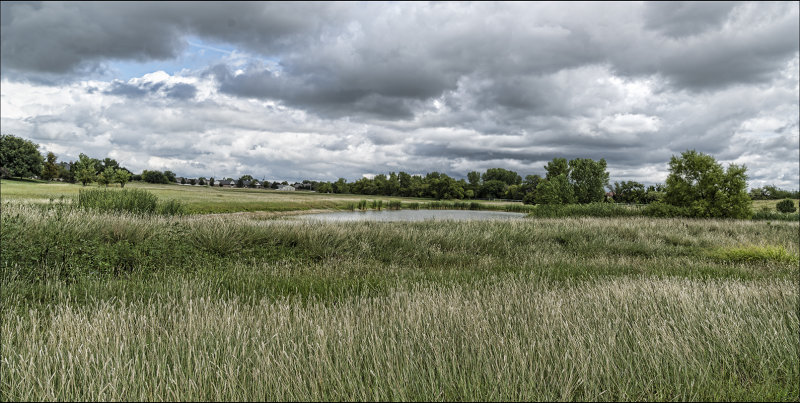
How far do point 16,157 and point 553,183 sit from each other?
91819 millimetres

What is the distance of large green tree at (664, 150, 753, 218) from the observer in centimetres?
3170

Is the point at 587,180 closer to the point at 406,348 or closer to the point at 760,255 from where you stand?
the point at 760,255

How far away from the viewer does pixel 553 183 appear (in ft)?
157

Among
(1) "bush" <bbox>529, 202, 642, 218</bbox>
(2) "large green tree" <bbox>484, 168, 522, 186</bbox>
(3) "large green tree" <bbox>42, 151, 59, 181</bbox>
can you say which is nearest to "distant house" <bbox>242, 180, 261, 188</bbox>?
(3) "large green tree" <bbox>42, 151, 59, 181</bbox>

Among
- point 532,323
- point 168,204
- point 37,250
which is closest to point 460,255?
point 532,323

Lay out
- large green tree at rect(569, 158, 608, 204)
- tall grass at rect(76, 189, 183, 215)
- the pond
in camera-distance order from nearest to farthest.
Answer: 1. tall grass at rect(76, 189, 183, 215)
2. the pond
3. large green tree at rect(569, 158, 608, 204)

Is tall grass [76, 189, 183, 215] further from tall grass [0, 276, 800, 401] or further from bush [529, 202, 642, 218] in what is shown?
bush [529, 202, 642, 218]

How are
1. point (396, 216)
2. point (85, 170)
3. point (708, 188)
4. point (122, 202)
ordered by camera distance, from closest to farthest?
point (122, 202), point (708, 188), point (396, 216), point (85, 170)

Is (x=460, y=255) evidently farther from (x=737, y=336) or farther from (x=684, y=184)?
(x=684, y=184)

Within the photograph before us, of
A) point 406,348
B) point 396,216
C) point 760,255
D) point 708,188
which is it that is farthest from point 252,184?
point 406,348

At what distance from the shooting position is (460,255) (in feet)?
36.8

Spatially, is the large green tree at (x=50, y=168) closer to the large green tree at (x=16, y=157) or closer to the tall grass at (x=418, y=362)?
the large green tree at (x=16, y=157)

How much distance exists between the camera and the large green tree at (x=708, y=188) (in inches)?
1248

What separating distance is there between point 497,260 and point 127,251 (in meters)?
9.26
